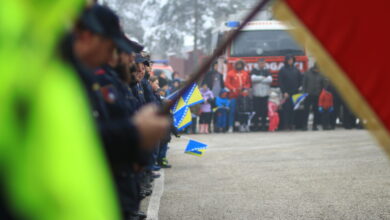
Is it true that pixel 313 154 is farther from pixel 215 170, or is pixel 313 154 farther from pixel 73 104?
pixel 73 104

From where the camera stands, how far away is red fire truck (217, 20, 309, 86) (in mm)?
22641

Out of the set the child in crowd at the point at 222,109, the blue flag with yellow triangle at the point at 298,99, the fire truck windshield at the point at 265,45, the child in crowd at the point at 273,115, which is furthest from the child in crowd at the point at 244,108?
the fire truck windshield at the point at 265,45

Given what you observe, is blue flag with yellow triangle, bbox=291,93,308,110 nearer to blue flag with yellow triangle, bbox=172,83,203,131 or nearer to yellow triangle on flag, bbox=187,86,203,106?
blue flag with yellow triangle, bbox=172,83,203,131

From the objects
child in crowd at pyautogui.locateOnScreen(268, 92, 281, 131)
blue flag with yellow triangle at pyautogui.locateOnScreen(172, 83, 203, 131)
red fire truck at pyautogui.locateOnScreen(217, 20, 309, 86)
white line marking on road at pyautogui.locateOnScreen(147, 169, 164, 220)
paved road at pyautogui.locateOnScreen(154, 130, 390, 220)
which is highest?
red fire truck at pyautogui.locateOnScreen(217, 20, 309, 86)

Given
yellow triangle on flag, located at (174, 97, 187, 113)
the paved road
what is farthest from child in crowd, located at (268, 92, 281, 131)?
yellow triangle on flag, located at (174, 97, 187, 113)

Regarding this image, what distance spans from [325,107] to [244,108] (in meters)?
2.26

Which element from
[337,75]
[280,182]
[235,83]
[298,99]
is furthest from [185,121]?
[298,99]

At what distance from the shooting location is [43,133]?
4.54ft

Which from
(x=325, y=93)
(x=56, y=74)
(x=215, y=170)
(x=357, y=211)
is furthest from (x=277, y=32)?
(x=56, y=74)

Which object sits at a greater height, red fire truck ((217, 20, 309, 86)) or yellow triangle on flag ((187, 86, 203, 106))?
red fire truck ((217, 20, 309, 86))

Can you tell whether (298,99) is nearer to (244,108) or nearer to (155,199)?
(244,108)

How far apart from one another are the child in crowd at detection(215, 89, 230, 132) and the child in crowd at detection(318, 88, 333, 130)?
2590 millimetres

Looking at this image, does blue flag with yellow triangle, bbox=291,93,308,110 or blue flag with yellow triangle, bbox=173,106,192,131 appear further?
blue flag with yellow triangle, bbox=291,93,308,110

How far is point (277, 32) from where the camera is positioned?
2288cm
